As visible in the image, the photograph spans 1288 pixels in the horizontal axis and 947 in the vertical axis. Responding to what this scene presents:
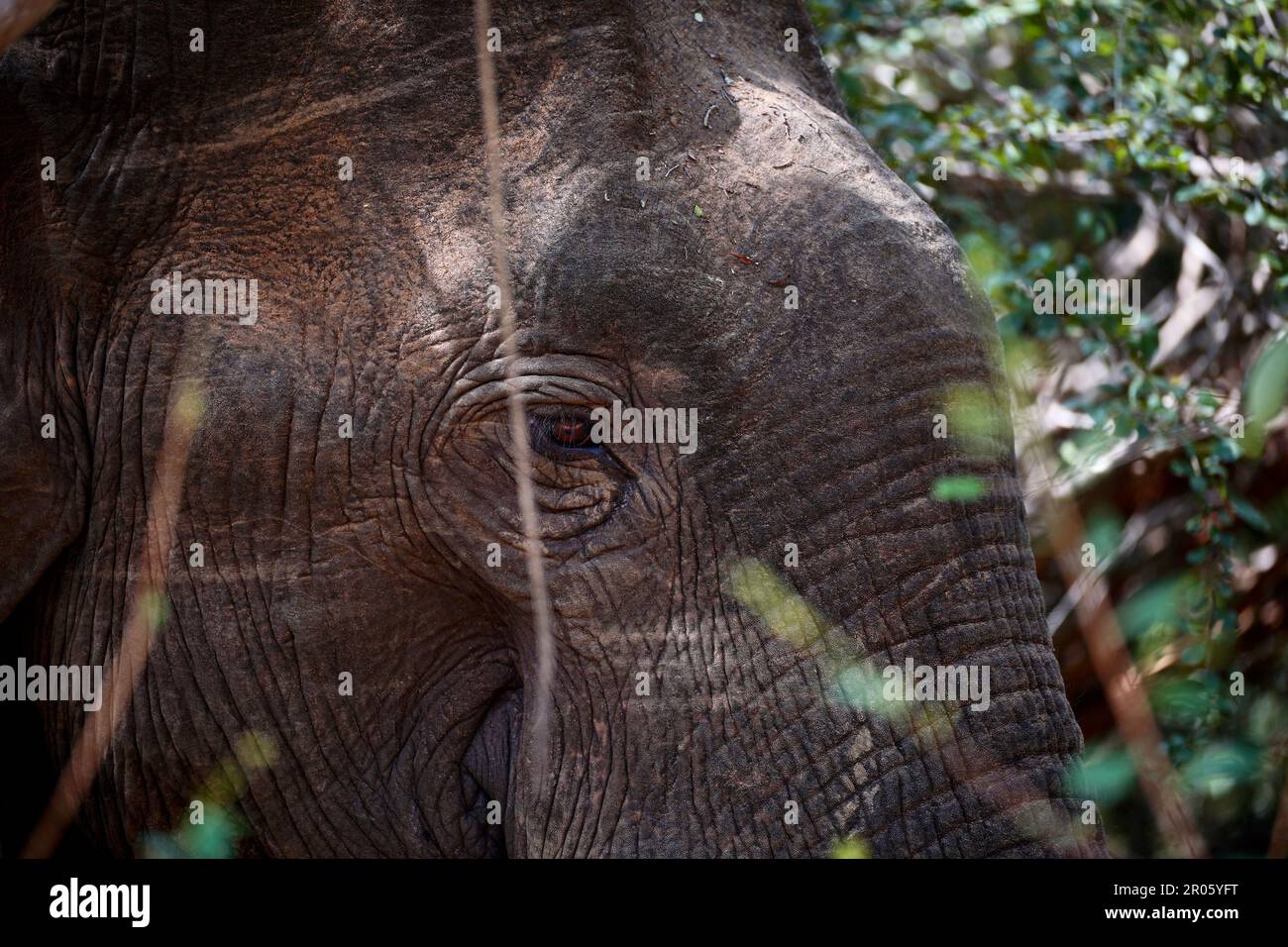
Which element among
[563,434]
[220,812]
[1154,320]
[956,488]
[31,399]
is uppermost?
[1154,320]

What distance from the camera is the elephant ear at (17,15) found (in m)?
2.08

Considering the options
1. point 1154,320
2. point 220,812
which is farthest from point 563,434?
point 1154,320

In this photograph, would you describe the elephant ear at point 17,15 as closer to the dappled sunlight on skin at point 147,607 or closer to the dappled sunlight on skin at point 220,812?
the dappled sunlight on skin at point 147,607

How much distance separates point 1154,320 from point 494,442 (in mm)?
3152

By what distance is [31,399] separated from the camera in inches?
115

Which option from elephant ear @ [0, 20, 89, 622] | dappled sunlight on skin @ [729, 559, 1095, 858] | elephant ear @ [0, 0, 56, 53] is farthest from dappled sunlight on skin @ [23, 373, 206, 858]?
dappled sunlight on skin @ [729, 559, 1095, 858]

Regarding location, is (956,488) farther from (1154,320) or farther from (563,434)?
(1154,320)

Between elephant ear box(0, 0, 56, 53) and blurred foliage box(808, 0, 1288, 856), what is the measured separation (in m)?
2.66

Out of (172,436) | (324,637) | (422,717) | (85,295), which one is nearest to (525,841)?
(422,717)

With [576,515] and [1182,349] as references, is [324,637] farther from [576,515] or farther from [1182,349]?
[1182,349]

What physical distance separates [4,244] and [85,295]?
17 centimetres

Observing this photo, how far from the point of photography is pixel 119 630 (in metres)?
2.95

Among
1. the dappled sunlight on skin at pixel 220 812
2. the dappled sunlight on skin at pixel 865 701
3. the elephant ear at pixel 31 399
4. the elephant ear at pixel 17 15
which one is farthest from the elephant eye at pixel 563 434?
the elephant ear at pixel 17 15

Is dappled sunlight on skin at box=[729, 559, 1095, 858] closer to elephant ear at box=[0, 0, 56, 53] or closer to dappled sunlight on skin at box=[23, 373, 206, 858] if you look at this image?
dappled sunlight on skin at box=[23, 373, 206, 858]
